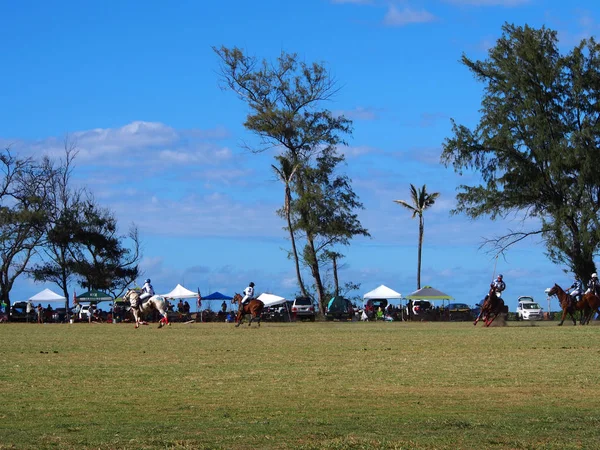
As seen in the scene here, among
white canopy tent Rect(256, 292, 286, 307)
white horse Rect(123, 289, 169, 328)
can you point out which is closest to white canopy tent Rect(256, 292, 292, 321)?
white canopy tent Rect(256, 292, 286, 307)

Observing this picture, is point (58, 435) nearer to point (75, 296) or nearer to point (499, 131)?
point (499, 131)

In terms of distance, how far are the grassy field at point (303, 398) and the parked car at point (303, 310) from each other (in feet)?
139

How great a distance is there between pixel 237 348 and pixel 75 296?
50867 mm

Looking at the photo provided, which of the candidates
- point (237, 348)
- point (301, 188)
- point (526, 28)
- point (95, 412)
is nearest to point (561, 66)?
point (526, 28)

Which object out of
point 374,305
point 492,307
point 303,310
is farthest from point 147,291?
point 374,305

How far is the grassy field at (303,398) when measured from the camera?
1054 centimetres

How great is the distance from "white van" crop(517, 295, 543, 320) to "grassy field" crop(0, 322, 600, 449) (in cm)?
4631

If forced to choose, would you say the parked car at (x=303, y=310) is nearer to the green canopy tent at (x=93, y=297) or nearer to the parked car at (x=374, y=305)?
the parked car at (x=374, y=305)

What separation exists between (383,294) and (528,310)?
12.0m

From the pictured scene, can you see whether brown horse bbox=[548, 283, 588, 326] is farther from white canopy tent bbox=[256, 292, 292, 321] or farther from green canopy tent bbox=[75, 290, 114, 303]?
green canopy tent bbox=[75, 290, 114, 303]

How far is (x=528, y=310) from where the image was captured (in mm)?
71250

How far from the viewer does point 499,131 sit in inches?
2271

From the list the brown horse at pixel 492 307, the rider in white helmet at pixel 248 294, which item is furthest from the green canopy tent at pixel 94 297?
the brown horse at pixel 492 307

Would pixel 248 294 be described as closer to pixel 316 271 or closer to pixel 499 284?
pixel 499 284
